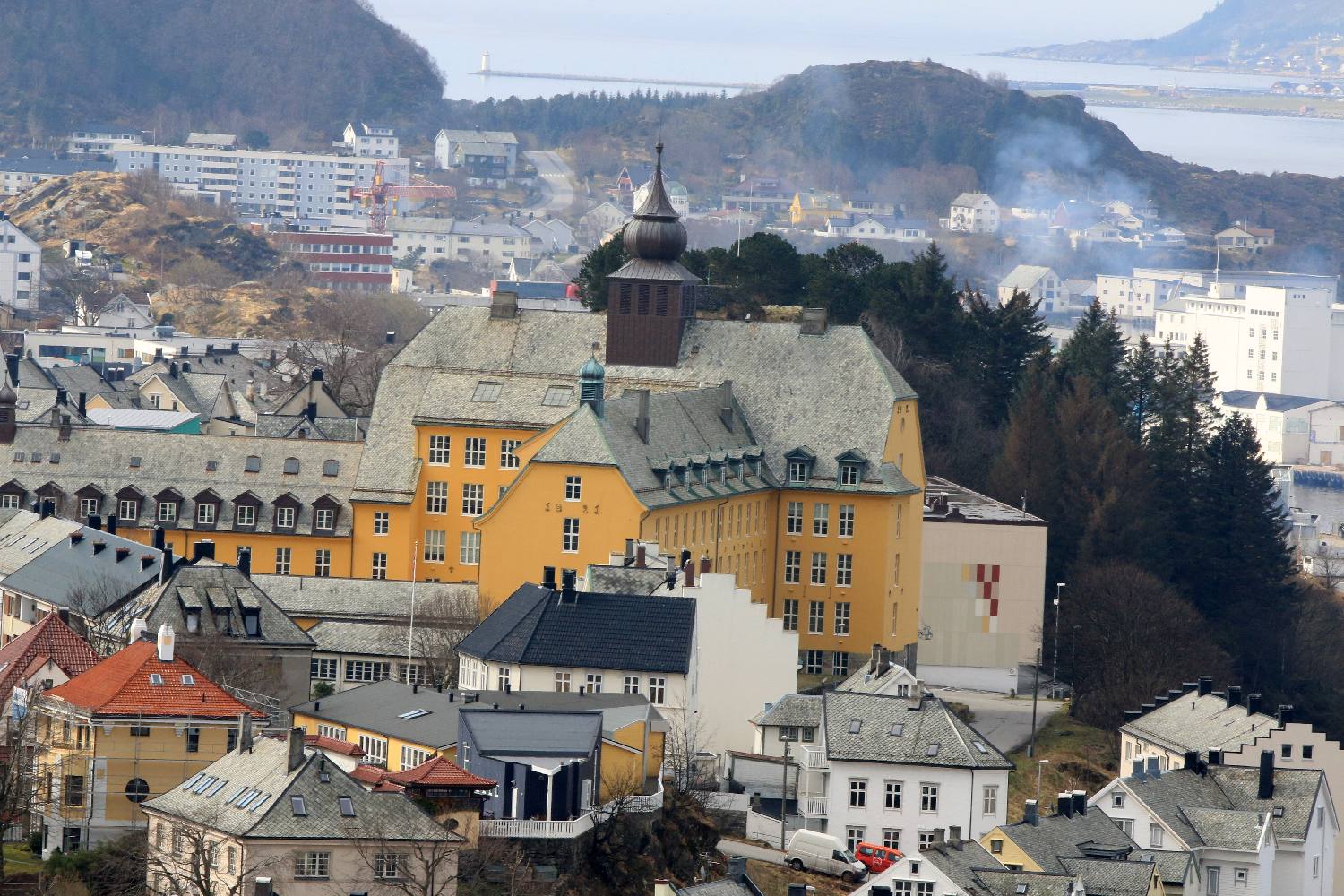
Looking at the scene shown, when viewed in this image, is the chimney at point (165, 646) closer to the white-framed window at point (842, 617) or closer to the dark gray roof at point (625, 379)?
the dark gray roof at point (625, 379)

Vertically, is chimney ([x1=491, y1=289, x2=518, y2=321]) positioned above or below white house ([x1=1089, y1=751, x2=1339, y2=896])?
above

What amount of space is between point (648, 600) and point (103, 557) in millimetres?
19600

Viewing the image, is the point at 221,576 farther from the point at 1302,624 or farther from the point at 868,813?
the point at 1302,624

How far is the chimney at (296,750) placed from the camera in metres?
72.6

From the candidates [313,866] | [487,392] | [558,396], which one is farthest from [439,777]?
[487,392]

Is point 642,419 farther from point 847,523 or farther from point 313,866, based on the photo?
point 313,866

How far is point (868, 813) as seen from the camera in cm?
8756

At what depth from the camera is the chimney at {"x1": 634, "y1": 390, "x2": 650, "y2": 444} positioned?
106m

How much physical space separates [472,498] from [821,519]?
11.7m

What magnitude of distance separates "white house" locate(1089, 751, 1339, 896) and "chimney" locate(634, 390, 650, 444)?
20695 millimetres

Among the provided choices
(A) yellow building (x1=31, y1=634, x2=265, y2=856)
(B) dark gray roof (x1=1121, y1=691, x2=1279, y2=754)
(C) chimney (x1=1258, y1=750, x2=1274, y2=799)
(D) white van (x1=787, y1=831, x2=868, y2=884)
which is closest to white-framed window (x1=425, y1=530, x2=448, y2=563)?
(B) dark gray roof (x1=1121, y1=691, x2=1279, y2=754)

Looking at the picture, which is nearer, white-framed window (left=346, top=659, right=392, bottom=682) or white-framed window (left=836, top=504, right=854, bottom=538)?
white-framed window (left=346, top=659, right=392, bottom=682)

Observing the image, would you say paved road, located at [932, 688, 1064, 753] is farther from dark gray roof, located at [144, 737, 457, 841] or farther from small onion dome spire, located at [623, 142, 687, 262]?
dark gray roof, located at [144, 737, 457, 841]

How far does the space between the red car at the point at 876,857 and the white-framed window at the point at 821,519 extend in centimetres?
2701
